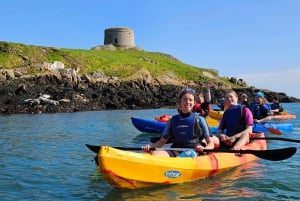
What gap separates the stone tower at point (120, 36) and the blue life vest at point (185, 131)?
230 ft

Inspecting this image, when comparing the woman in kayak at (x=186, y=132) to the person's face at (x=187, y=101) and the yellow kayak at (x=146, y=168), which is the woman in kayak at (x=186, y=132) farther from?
the yellow kayak at (x=146, y=168)

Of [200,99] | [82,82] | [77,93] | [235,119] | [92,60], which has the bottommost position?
[235,119]

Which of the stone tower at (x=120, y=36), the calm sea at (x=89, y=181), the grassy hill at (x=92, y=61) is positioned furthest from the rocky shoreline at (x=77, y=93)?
the stone tower at (x=120, y=36)

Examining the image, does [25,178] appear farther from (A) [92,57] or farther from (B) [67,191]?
(A) [92,57]

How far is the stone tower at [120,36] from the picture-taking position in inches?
3046

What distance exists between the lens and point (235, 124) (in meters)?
9.93

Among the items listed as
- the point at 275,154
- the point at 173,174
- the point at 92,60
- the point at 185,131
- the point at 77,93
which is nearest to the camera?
the point at 173,174

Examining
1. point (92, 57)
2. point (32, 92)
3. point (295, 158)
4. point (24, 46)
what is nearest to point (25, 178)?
point (295, 158)

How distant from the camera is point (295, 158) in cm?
1093

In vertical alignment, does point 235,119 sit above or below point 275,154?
above

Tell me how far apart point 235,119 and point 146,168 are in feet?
11.8

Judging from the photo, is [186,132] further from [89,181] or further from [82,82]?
[82,82]

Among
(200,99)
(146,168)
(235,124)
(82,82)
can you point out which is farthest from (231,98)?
(82,82)

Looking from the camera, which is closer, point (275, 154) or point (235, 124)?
point (275, 154)
